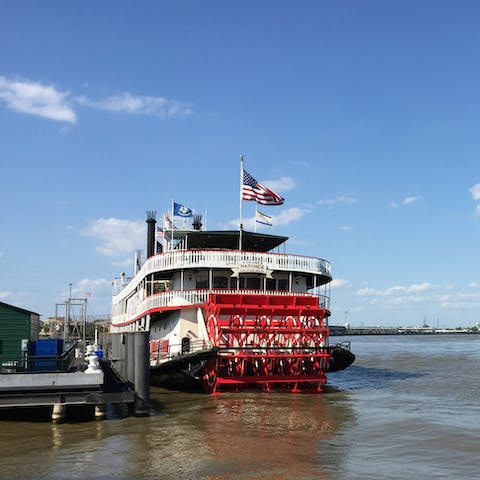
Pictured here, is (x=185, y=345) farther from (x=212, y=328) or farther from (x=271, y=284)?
A: (x=271, y=284)

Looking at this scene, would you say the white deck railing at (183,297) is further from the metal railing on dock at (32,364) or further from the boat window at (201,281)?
the metal railing on dock at (32,364)

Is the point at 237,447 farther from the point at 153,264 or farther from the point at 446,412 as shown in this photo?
the point at 153,264

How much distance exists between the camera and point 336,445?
12.4 m

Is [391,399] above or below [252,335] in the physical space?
below

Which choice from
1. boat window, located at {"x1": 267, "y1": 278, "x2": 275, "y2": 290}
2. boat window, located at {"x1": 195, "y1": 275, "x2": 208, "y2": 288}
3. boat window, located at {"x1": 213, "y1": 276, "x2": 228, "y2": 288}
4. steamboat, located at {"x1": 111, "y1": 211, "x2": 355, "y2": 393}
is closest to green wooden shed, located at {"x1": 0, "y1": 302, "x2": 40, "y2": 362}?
steamboat, located at {"x1": 111, "y1": 211, "x2": 355, "y2": 393}

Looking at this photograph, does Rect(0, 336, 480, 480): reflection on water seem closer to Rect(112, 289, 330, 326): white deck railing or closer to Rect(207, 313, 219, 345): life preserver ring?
Rect(207, 313, 219, 345): life preserver ring

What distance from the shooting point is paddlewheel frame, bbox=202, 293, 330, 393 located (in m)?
19.6

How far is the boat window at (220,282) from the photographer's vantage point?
22000mm

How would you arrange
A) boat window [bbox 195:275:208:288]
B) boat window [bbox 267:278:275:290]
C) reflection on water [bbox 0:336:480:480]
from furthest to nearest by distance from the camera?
boat window [bbox 267:278:275:290]
boat window [bbox 195:275:208:288]
reflection on water [bbox 0:336:480:480]

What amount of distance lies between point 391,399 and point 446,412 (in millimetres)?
2820

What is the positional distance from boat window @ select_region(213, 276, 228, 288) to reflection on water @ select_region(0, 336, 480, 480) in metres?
4.18

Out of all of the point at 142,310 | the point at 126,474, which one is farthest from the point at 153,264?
the point at 126,474

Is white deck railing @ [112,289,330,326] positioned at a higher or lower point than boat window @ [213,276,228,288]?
lower

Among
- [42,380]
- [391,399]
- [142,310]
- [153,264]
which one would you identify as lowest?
[391,399]
